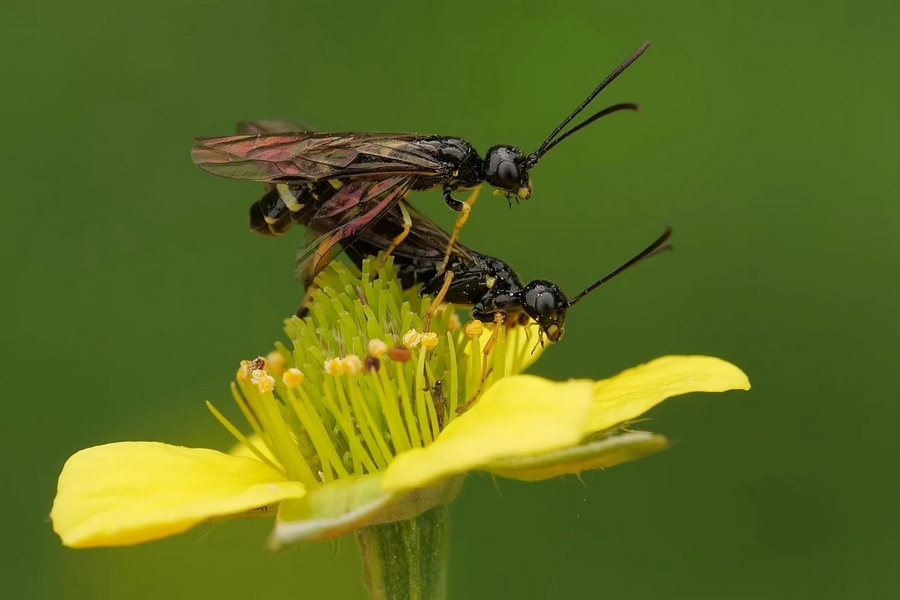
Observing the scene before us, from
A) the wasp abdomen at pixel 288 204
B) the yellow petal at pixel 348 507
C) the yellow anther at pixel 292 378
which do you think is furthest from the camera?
the wasp abdomen at pixel 288 204

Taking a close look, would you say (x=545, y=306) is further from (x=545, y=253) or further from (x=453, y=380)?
(x=545, y=253)

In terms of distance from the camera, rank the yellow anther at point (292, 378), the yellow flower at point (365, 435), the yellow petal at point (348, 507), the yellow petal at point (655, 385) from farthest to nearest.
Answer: the yellow anther at point (292, 378) < the yellow petal at point (655, 385) < the yellow petal at point (348, 507) < the yellow flower at point (365, 435)

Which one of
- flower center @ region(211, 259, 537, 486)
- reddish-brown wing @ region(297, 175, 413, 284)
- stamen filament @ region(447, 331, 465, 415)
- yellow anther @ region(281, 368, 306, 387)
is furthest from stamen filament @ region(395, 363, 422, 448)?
reddish-brown wing @ region(297, 175, 413, 284)

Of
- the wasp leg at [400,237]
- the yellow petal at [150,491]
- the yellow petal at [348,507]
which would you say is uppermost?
the wasp leg at [400,237]

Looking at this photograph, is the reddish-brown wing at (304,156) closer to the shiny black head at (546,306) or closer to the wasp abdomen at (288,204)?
the wasp abdomen at (288,204)

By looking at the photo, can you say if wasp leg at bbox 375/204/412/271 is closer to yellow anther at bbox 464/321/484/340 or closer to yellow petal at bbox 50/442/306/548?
yellow anther at bbox 464/321/484/340

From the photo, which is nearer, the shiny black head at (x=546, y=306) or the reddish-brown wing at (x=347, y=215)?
the reddish-brown wing at (x=347, y=215)

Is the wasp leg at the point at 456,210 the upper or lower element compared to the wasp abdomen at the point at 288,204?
lower

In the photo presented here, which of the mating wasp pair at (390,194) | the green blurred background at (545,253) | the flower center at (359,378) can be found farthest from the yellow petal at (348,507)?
the green blurred background at (545,253)
